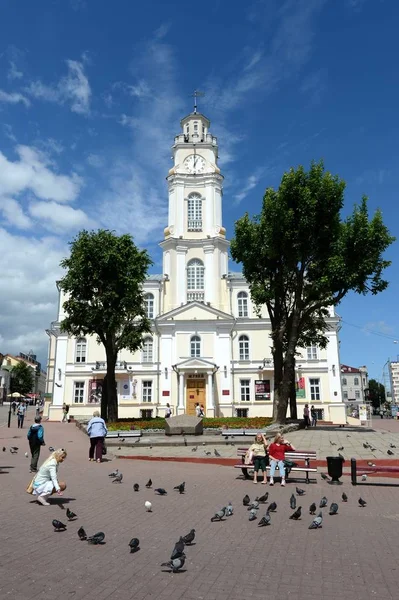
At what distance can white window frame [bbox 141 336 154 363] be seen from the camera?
139 feet

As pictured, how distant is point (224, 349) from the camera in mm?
40969

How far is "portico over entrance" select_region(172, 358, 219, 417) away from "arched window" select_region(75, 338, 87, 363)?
29.0 feet

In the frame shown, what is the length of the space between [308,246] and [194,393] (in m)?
18.7

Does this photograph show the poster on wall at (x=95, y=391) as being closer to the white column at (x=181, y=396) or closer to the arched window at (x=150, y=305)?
the white column at (x=181, y=396)

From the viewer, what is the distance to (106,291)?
29.8m

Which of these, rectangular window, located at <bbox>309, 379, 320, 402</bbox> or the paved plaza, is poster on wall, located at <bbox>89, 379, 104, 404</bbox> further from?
the paved plaza

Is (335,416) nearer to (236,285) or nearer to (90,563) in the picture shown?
(236,285)

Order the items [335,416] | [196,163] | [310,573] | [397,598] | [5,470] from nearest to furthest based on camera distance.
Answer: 1. [397,598]
2. [310,573]
3. [5,470]
4. [335,416]
5. [196,163]

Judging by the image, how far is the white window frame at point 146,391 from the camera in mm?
41406

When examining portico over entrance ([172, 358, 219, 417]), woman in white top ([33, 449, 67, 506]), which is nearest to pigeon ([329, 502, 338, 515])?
woman in white top ([33, 449, 67, 506])

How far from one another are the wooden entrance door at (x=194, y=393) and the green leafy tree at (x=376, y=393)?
3298 inches

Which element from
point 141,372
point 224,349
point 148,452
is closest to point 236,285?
point 224,349

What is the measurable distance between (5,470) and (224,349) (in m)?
28.1

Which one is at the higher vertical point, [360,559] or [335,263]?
[335,263]
